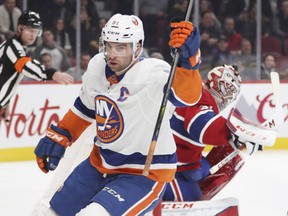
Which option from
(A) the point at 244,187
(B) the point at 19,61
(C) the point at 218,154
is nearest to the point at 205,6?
(B) the point at 19,61

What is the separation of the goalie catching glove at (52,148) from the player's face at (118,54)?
17.7 inches

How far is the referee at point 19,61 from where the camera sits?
19.7 feet

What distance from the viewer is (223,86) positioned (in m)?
3.95

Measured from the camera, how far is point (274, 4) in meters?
8.59

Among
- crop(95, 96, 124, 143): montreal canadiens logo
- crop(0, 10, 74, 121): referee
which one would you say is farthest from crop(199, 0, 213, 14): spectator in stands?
crop(95, 96, 124, 143): montreal canadiens logo

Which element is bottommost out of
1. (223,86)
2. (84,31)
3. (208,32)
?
(208,32)

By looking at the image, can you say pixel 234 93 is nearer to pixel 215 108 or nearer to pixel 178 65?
pixel 215 108

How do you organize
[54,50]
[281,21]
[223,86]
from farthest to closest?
[281,21], [54,50], [223,86]

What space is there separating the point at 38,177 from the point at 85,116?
100 inches

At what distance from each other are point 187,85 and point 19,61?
3.22 m

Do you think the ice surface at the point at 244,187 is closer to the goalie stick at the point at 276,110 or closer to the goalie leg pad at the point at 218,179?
the goalie leg pad at the point at 218,179

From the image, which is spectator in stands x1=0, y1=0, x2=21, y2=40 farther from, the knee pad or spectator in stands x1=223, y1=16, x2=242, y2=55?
the knee pad

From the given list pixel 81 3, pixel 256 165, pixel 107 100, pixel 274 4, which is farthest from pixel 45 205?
pixel 274 4

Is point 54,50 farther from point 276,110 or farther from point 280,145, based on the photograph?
point 276,110
